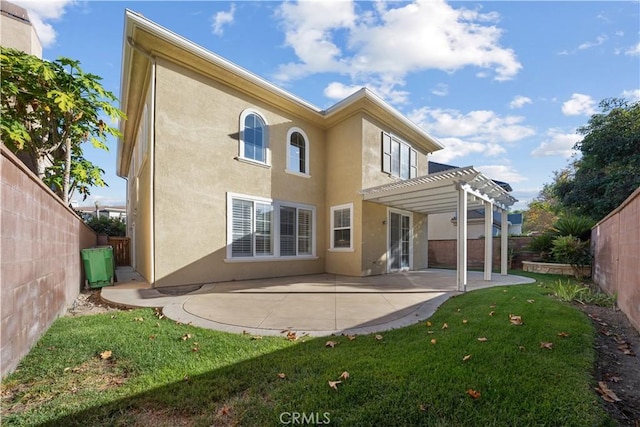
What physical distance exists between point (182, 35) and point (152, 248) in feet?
17.7

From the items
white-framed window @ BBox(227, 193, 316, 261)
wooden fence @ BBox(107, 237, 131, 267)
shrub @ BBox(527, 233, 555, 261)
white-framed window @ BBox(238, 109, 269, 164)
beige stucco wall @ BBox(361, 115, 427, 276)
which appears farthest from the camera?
wooden fence @ BBox(107, 237, 131, 267)

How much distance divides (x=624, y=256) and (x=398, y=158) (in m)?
8.13

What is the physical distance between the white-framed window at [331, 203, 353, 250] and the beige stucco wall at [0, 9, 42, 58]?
43.9ft

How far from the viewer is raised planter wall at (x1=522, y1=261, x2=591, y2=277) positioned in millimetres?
9695

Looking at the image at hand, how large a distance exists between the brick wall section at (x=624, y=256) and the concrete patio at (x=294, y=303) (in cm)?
270

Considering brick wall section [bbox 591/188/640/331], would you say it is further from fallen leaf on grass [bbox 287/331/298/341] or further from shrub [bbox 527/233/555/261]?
fallen leaf on grass [bbox 287/331/298/341]

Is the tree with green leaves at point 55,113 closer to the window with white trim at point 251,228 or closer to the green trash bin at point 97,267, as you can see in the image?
the green trash bin at point 97,267

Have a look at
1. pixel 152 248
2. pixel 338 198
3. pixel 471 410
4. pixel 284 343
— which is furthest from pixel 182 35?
pixel 471 410

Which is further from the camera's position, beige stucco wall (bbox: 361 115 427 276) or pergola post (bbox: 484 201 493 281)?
beige stucco wall (bbox: 361 115 427 276)

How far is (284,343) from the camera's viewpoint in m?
3.63

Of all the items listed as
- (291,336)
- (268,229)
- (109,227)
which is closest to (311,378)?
(291,336)

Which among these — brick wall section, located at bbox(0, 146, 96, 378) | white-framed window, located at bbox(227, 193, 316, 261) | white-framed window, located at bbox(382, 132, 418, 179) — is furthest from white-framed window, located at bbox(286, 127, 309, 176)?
brick wall section, located at bbox(0, 146, 96, 378)

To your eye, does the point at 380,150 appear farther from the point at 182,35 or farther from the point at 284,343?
the point at 284,343

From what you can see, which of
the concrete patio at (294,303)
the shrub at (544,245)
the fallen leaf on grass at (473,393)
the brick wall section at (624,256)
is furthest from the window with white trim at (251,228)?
the shrub at (544,245)
